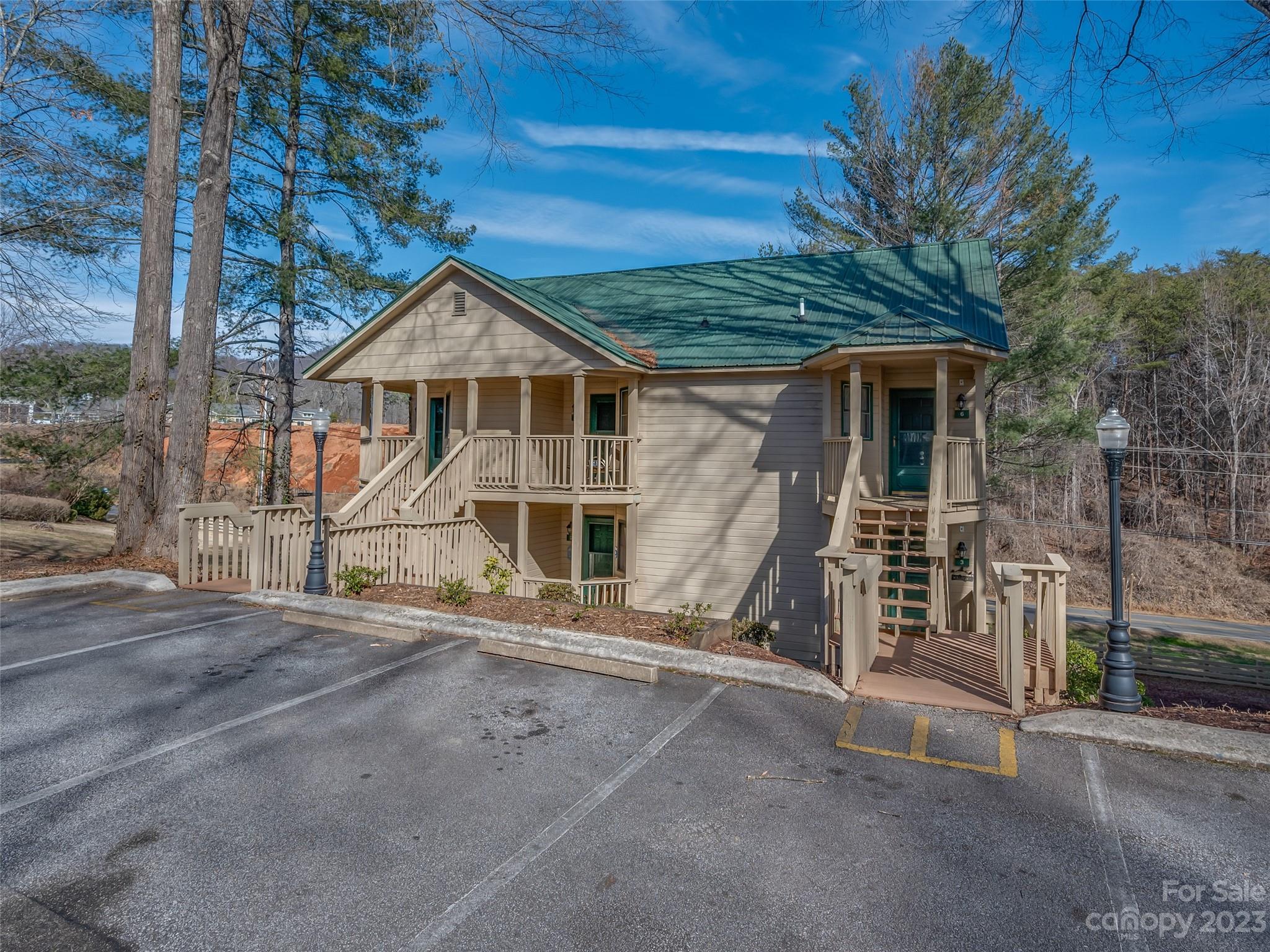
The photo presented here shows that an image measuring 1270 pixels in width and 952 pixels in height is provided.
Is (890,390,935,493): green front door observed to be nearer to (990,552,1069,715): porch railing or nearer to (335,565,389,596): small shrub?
(990,552,1069,715): porch railing

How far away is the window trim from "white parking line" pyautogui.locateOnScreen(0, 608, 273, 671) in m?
9.70

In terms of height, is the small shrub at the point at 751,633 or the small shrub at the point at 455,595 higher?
the small shrub at the point at 455,595

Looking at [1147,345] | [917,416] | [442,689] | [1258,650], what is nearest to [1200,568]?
[1258,650]

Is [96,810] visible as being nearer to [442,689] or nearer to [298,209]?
[442,689]

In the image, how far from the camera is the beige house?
11.2 meters

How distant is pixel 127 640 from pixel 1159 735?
31.7ft

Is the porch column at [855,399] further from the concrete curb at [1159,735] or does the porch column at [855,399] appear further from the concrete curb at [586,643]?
the concrete curb at [1159,735]

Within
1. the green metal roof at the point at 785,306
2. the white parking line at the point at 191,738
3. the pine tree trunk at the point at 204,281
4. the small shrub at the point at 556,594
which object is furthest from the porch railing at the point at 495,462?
the white parking line at the point at 191,738

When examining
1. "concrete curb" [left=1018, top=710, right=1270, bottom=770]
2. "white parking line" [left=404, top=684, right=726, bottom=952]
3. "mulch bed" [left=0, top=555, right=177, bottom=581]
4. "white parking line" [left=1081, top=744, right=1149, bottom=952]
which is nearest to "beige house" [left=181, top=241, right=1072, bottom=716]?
"mulch bed" [left=0, top=555, right=177, bottom=581]

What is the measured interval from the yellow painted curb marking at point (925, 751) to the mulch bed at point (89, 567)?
416 inches

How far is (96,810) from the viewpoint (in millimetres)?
3924

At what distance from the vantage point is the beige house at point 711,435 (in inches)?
442

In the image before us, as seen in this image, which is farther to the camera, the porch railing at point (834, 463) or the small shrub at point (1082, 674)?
the porch railing at point (834, 463)

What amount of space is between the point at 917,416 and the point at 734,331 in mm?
4014
